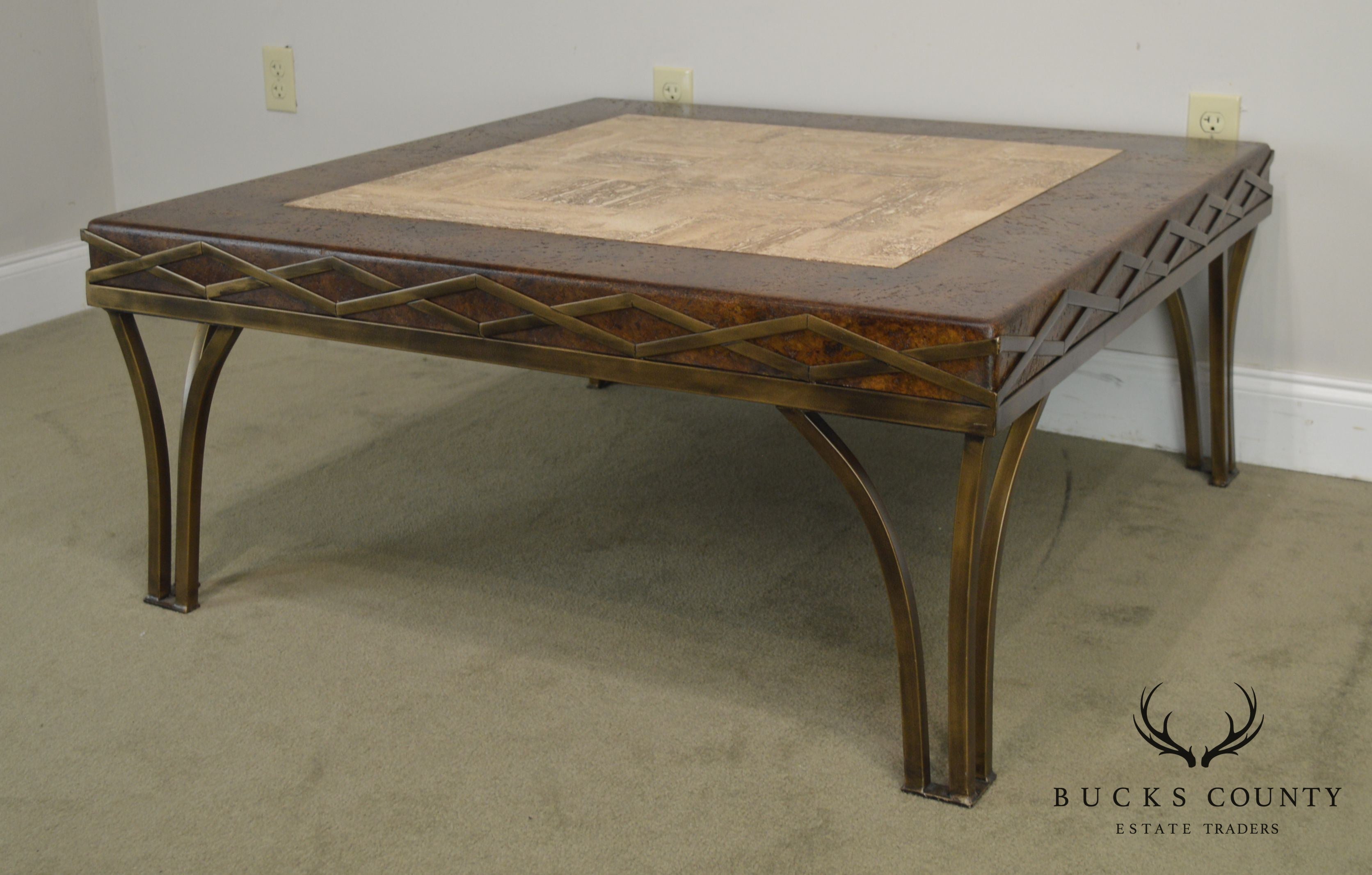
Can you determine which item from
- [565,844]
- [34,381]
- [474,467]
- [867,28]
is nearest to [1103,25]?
[867,28]

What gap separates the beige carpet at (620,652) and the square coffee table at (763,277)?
11 cm

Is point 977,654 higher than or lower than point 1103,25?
lower

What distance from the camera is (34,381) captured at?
2064mm

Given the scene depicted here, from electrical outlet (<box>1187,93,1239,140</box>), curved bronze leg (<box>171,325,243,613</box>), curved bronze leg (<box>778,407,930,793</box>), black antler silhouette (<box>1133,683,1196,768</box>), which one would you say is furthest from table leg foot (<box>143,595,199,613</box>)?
electrical outlet (<box>1187,93,1239,140</box>)

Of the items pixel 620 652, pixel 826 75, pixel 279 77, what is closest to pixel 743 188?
pixel 620 652

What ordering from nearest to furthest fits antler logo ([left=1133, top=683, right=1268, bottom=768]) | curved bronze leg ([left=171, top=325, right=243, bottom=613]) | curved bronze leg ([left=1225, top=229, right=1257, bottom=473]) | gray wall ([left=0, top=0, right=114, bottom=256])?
antler logo ([left=1133, top=683, right=1268, bottom=768]), curved bronze leg ([left=171, top=325, right=243, bottom=613]), curved bronze leg ([left=1225, top=229, right=1257, bottom=473]), gray wall ([left=0, top=0, right=114, bottom=256])

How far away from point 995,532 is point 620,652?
0.41 meters

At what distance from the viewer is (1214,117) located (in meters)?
1.68

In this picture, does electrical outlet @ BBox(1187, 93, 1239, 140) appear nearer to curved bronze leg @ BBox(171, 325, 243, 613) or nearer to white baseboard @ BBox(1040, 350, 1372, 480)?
white baseboard @ BBox(1040, 350, 1372, 480)

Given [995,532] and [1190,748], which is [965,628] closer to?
[995,532]

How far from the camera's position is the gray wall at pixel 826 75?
64.7 inches

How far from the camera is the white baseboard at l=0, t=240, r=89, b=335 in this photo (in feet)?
7.61

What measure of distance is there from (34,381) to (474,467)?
2.65ft

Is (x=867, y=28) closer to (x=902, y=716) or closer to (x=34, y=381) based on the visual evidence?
(x=902, y=716)
